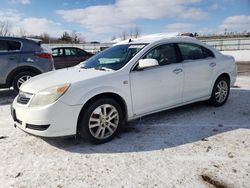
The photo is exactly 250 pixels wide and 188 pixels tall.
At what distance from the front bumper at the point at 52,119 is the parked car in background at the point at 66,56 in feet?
30.5

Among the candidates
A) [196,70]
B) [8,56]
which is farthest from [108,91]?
[8,56]

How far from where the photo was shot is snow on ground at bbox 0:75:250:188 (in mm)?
2858

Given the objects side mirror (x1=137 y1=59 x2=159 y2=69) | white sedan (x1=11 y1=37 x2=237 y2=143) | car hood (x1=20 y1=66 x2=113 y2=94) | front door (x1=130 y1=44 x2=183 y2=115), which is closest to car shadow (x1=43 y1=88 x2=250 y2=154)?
white sedan (x1=11 y1=37 x2=237 y2=143)

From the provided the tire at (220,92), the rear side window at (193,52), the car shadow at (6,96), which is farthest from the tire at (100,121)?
the car shadow at (6,96)

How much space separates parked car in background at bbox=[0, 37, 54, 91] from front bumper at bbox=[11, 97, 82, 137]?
3.74 meters

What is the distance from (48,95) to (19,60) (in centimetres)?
400

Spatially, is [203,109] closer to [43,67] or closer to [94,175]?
[94,175]

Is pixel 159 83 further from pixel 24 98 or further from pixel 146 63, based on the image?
pixel 24 98

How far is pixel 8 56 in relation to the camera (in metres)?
6.82

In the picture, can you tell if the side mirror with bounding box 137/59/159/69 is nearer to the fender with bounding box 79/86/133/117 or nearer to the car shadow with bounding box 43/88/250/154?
the fender with bounding box 79/86/133/117

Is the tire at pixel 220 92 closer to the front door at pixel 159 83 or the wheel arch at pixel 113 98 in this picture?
the front door at pixel 159 83

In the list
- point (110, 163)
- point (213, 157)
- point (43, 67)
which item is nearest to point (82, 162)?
point (110, 163)

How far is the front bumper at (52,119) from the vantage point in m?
3.40

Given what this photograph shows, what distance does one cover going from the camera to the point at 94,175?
2.97 metres
